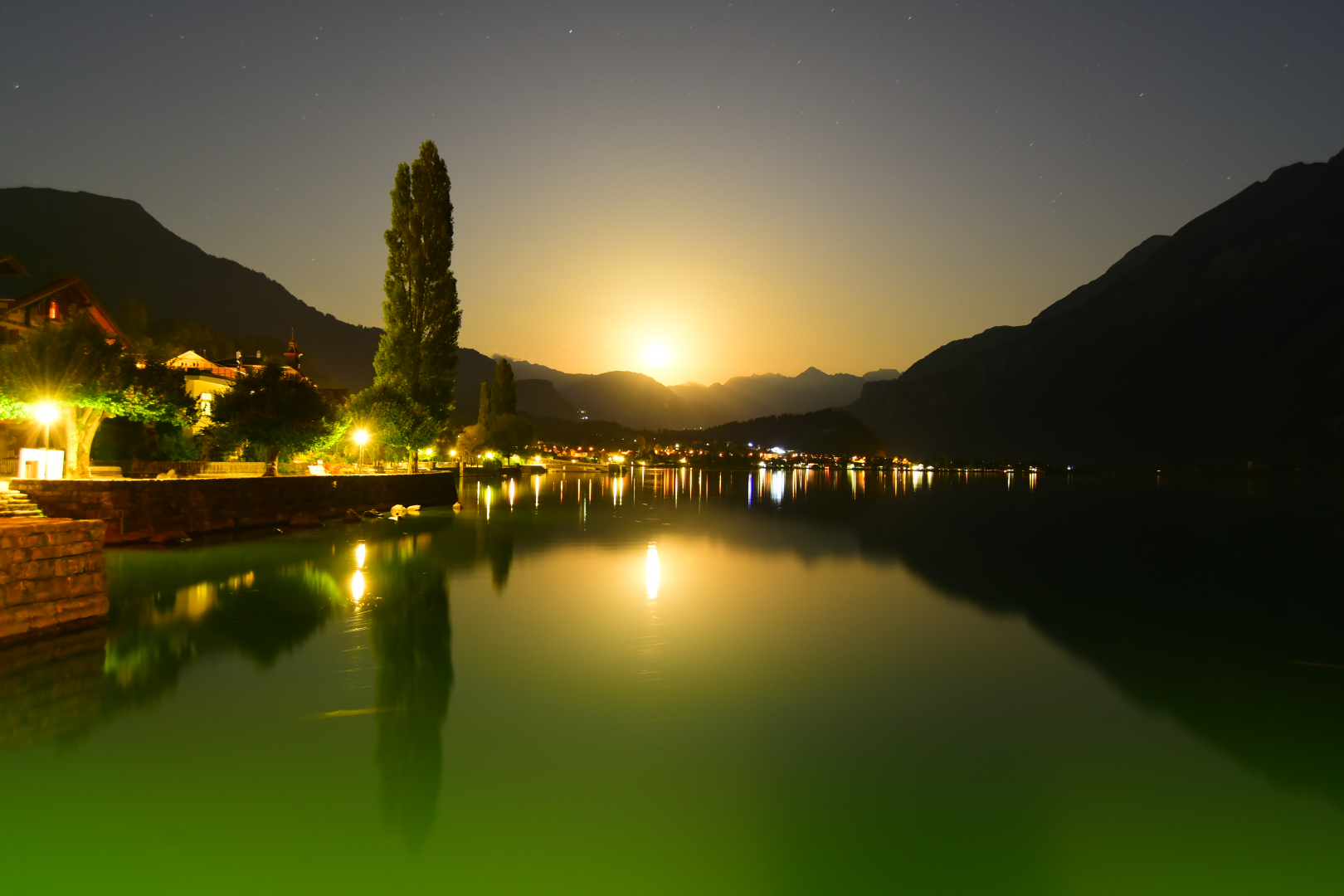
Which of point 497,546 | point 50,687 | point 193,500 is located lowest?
point 497,546

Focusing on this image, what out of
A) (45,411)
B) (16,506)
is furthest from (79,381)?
(16,506)

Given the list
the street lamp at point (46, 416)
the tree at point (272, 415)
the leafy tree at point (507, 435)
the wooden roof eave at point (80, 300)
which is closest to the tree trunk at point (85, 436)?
the street lamp at point (46, 416)

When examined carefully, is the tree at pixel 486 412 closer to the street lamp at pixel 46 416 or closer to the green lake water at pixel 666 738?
the street lamp at pixel 46 416

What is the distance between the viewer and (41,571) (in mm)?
11742

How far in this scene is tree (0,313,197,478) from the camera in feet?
73.6

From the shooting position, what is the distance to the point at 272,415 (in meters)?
34.0

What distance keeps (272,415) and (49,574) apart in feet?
77.6

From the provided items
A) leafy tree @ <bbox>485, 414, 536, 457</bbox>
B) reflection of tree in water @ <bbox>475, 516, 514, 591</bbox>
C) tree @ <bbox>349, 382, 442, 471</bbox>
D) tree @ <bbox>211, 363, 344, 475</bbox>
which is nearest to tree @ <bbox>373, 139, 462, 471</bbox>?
tree @ <bbox>349, 382, 442, 471</bbox>

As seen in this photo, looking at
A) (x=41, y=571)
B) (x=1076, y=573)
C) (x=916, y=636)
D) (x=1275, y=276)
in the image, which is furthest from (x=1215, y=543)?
(x=1275, y=276)

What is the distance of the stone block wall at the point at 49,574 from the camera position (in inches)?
436

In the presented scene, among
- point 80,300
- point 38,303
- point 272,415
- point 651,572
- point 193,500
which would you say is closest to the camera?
point 651,572

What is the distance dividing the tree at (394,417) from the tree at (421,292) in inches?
9.8

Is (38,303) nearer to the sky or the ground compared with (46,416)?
nearer to the sky

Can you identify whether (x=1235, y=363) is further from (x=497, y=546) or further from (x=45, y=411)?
(x=45, y=411)
